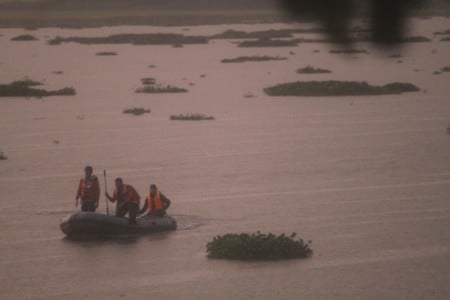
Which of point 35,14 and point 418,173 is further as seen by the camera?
point 418,173

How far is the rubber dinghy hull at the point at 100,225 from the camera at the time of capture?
52.4 feet

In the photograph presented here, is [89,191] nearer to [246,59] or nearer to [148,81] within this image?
[148,81]

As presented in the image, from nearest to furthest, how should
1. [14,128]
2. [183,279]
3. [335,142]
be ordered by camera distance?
[183,279] → [335,142] → [14,128]

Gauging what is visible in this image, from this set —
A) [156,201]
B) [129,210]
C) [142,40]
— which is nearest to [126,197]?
[129,210]

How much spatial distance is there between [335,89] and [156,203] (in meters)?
25.0

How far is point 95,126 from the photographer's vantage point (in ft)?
105

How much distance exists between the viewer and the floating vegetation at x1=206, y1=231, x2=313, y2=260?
1494 centimetres

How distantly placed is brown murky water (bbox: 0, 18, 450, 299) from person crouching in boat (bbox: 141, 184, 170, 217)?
1.46ft

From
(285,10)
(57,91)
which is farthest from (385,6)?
(57,91)

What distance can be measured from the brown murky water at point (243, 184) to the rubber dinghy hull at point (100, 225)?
181 mm

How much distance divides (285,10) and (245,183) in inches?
810

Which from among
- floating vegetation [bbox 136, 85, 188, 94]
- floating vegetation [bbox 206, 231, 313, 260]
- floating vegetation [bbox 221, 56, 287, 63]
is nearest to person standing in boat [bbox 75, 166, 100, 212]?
floating vegetation [bbox 206, 231, 313, 260]

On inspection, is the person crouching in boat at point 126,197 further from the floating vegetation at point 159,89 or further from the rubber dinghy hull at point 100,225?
the floating vegetation at point 159,89

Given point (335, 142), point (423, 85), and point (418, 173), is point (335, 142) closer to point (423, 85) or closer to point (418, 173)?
point (418, 173)
